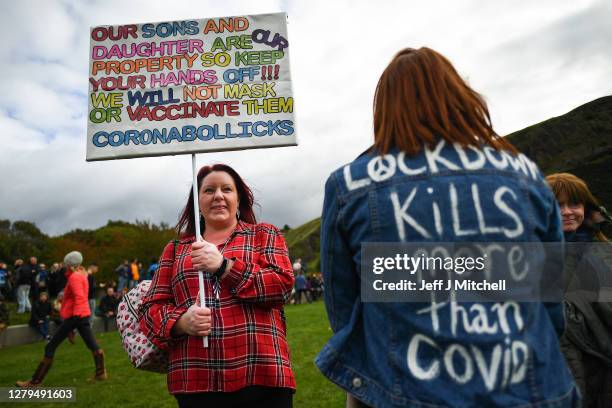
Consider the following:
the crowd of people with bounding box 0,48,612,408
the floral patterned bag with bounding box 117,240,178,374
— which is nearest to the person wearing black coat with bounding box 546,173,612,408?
the crowd of people with bounding box 0,48,612,408

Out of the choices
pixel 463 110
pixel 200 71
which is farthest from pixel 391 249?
pixel 200 71

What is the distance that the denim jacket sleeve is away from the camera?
5.14 ft

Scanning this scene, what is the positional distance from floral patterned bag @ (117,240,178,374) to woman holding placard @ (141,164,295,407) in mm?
103

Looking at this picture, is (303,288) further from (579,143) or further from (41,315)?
(579,143)

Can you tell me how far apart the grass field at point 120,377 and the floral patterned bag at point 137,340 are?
10.3 ft

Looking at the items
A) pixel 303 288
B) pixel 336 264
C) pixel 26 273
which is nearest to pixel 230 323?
pixel 336 264

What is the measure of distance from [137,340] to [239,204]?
1.02 meters

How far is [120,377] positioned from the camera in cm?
749

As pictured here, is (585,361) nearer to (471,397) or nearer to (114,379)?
(471,397)

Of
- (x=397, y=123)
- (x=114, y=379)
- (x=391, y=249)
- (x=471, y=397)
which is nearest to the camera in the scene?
(x=471, y=397)

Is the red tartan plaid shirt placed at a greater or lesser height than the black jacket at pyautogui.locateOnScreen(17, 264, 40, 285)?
lesser

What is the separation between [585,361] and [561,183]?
104cm

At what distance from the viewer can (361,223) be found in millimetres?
1502

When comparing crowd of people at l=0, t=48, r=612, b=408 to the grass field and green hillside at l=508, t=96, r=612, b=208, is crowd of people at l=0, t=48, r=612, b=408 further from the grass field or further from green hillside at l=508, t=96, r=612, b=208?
the grass field
